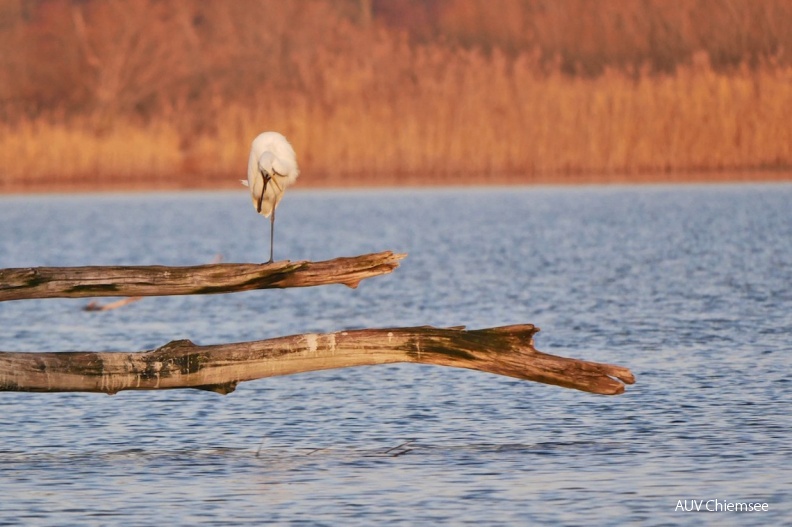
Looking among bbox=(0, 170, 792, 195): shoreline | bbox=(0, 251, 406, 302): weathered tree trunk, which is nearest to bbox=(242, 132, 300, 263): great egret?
bbox=(0, 251, 406, 302): weathered tree trunk

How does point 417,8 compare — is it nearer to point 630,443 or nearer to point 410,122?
point 410,122

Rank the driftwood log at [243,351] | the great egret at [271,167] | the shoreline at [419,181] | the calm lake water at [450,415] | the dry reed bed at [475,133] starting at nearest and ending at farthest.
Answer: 1. the calm lake water at [450,415]
2. the driftwood log at [243,351]
3. the great egret at [271,167]
4. the dry reed bed at [475,133]
5. the shoreline at [419,181]

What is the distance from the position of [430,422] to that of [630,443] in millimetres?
1572

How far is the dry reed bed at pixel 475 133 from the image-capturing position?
3209 cm

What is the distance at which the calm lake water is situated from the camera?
28.8ft

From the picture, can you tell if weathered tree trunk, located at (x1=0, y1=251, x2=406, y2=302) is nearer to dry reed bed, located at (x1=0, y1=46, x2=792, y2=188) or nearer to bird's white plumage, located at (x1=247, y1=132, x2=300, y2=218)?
bird's white plumage, located at (x1=247, y1=132, x2=300, y2=218)

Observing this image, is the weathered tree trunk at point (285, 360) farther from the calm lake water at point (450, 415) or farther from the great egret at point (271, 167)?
the great egret at point (271, 167)

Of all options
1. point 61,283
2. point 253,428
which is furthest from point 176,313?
point 61,283

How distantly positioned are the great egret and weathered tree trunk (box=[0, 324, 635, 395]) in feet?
9.03

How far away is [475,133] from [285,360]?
24092 millimetres

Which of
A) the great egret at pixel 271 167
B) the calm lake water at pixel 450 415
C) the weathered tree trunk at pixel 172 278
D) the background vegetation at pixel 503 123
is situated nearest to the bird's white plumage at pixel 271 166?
the great egret at pixel 271 167

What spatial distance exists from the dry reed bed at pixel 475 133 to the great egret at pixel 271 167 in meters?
20.2

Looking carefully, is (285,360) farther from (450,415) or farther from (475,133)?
(475,133)

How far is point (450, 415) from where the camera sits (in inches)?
447
